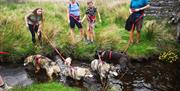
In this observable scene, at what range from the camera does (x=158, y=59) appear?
1319 cm

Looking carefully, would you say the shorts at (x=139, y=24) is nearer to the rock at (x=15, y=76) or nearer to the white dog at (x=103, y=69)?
the white dog at (x=103, y=69)

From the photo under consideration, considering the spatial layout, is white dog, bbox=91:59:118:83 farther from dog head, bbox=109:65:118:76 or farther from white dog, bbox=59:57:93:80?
white dog, bbox=59:57:93:80

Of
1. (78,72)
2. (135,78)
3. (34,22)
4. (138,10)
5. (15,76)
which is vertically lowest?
(135,78)

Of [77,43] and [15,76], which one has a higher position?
[77,43]

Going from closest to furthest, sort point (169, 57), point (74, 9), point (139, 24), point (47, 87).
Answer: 1. point (47, 87)
2. point (169, 57)
3. point (74, 9)
4. point (139, 24)

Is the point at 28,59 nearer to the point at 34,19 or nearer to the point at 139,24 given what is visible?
the point at 34,19

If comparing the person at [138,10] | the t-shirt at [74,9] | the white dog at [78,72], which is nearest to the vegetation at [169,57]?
the person at [138,10]

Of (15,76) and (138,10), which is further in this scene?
(138,10)

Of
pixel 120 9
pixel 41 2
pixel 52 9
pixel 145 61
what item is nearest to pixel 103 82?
pixel 145 61

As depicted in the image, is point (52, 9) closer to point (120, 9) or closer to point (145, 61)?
point (120, 9)

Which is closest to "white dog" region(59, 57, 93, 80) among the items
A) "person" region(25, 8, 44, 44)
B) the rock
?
the rock

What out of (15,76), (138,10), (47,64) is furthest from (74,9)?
(15,76)

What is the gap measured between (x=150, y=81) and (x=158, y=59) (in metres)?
1.86

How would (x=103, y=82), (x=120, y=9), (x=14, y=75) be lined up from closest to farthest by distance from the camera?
(x=103, y=82), (x=14, y=75), (x=120, y=9)
